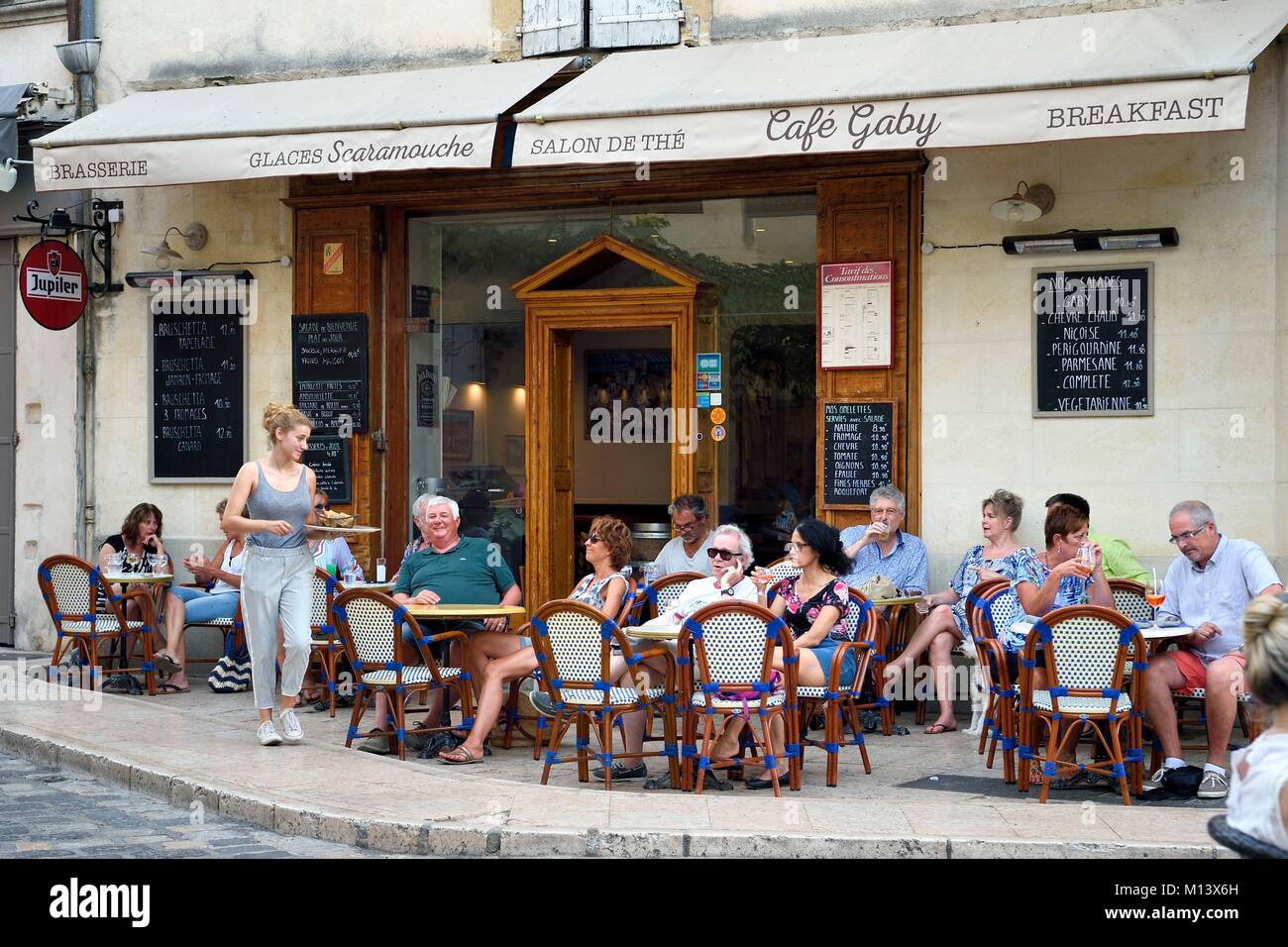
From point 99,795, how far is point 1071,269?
6.18 m

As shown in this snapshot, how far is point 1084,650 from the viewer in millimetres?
7078

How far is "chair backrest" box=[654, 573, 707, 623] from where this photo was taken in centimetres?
891

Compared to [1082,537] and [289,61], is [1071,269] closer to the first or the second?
[1082,537]

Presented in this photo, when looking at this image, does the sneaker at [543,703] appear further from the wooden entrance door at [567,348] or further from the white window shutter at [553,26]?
the white window shutter at [553,26]

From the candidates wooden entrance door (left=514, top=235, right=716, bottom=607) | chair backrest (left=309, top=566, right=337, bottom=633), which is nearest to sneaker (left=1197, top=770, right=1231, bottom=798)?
wooden entrance door (left=514, top=235, right=716, bottom=607)

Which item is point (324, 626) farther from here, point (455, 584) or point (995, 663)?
point (995, 663)

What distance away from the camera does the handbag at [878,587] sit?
9.18 meters

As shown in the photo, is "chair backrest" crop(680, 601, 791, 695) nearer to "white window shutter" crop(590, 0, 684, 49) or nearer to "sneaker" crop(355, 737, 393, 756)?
"sneaker" crop(355, 737, 393, 756)

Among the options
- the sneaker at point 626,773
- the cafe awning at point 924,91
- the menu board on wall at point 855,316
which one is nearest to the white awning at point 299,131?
the cafe awning at point 924,91

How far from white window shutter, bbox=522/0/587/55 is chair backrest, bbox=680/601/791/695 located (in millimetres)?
4966

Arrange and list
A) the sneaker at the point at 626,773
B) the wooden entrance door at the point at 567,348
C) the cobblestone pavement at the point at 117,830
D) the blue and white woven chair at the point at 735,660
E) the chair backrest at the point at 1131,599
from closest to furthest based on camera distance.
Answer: the cobblestone pavement at the point at 117,830, the blue and white woven chair at the point at 735,660, the sneaker at the point at 626,773, the chair backrest at the point at 1131,599, the wooden entrance door at the point at 567,348

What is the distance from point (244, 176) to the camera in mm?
10156

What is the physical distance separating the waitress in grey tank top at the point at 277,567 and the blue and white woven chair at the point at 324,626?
100 cm

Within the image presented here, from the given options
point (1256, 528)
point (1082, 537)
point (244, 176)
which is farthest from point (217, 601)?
point (1256, 528)
